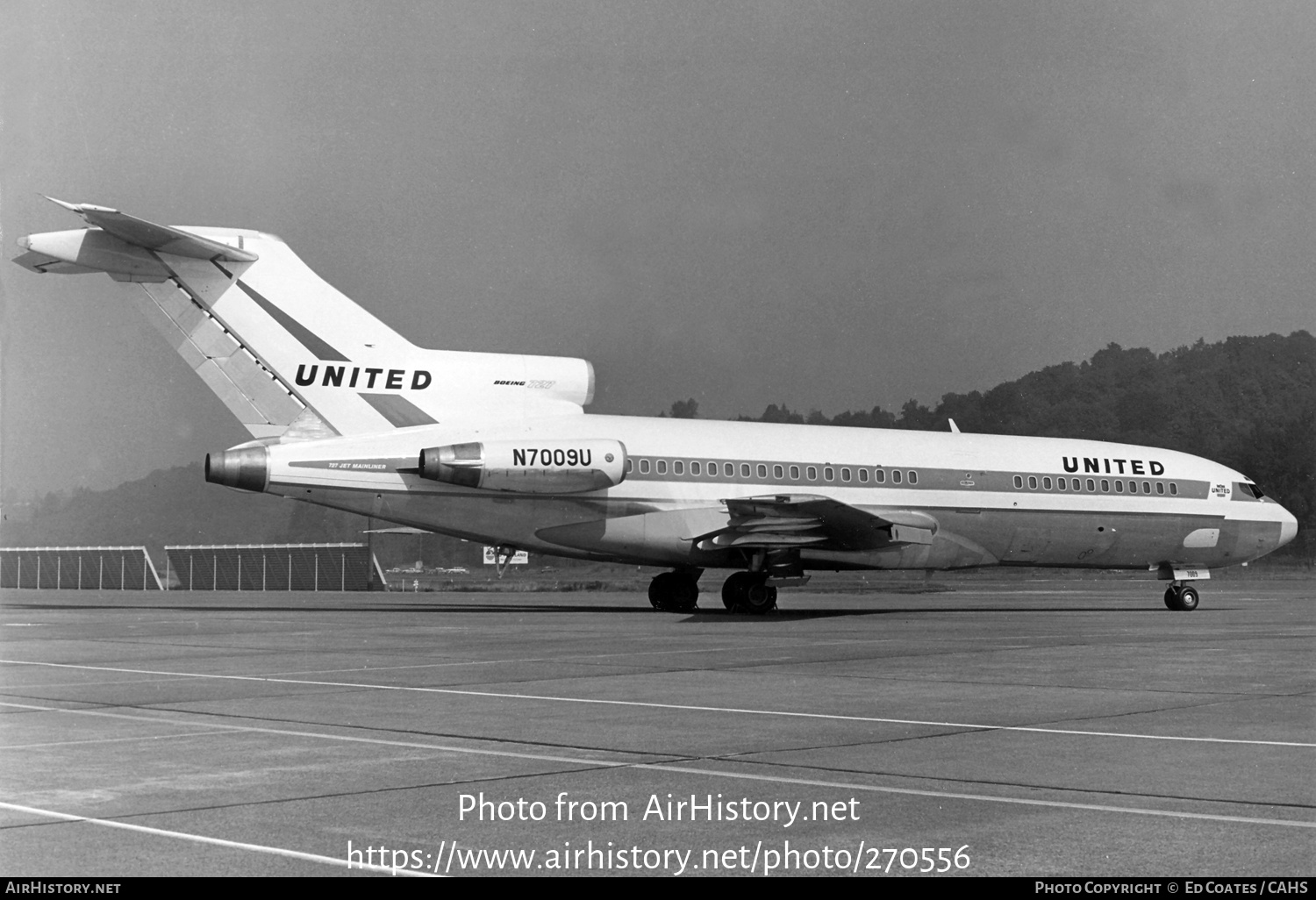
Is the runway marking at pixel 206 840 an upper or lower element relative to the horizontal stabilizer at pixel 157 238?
lower

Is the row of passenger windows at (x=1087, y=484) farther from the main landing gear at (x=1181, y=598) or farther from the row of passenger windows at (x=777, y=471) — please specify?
the row of passenger windows at (x=777, y=471)

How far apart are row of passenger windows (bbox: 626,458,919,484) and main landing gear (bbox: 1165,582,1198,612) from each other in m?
6.79

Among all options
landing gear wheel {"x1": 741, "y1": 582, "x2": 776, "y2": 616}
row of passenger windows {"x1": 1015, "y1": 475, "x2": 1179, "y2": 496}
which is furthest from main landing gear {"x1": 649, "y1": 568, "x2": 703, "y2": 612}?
row of passenger windows {"x1": 1015, "y1": 475, "x2": 1179, "y2": 496}

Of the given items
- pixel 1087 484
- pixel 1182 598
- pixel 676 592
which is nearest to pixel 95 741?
pixel 676 592

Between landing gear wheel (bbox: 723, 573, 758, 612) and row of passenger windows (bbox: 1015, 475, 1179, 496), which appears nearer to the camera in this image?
landing gear wheel (bbox: 723, 573, 758, 612)

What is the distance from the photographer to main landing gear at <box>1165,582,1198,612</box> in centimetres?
3050

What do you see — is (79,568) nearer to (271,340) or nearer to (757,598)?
(271,340)

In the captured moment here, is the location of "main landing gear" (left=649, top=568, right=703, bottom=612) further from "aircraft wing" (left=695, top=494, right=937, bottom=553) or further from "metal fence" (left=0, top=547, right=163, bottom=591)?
"metal fence" (left=0, top=547, right=163, bottom=591)

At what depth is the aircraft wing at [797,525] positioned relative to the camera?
84.8 feet

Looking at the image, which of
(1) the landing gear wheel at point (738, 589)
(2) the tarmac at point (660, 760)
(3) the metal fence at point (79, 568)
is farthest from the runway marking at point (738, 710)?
(3) the metal fence at point (79, 568)

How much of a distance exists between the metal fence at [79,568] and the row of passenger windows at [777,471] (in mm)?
46398

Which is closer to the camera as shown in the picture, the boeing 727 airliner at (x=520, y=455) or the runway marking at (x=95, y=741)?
the runway marking at (x=95, y=741)
